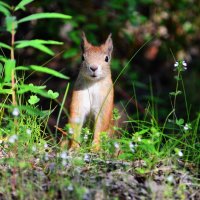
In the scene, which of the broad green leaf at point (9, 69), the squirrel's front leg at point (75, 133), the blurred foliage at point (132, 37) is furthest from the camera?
the blurred foliage at point (132, 37)

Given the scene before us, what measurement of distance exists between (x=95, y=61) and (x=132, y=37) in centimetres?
379

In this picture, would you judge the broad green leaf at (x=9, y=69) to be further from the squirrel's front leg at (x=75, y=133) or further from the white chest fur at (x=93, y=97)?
the white chest fur at (x=93, y=97)

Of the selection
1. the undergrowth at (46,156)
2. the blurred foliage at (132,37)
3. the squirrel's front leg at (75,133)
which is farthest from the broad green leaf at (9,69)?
the blurred foliage at (132,37)

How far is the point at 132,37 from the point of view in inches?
395

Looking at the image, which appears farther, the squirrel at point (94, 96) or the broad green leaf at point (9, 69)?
the squirrel at point (94, 96)

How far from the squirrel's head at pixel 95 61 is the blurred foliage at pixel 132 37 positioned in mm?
938

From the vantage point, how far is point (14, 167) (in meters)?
4.35

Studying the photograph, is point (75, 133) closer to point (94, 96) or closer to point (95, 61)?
point (94, 96)

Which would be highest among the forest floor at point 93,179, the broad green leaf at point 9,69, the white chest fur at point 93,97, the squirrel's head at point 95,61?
the broad green leaf at point 9,69

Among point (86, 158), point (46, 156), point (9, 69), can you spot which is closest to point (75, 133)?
point (86, 158)

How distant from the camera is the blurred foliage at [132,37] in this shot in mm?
9328

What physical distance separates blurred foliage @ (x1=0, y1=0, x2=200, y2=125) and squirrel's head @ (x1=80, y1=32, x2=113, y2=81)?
94 cm

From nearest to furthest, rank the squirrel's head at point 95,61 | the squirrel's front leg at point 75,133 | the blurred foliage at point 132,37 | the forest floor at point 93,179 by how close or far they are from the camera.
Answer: the forest floor at point 93,179, the squirrel's front leg at point 75,133, the squirrel's head at point 95,61, the blurred foliage at point 132,37

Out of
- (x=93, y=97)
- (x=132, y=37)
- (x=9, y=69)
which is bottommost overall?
(x=93, y=97)
